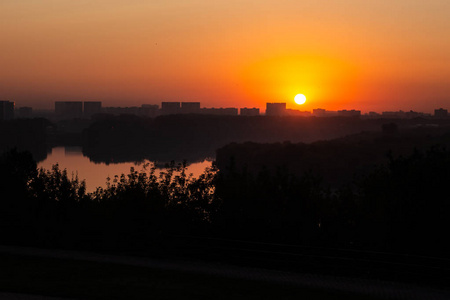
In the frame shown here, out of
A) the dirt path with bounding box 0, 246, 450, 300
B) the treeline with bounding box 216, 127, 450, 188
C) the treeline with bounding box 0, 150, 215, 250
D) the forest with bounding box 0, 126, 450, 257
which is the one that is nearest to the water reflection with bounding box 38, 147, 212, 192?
the treeline with bounding box 216, 127, 450, 188

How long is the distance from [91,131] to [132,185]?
169467 mm

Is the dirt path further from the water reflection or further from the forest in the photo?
the water reflection

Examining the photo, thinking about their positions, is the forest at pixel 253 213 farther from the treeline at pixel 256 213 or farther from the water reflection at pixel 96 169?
the water reflection at pixel 96 169

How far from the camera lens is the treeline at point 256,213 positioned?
61.7ft

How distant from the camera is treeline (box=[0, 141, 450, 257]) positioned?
18812 millimetres

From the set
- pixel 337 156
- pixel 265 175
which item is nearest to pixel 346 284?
pixel 265 175

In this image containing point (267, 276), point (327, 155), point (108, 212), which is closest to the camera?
point (267, 276)

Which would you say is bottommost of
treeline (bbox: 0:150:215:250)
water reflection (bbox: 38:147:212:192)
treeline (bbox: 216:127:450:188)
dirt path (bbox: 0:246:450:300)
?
water reflection (bbox: 38:147:212:192)

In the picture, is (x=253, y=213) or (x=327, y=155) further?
(x=327, y=155)

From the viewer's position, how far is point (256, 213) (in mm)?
19750

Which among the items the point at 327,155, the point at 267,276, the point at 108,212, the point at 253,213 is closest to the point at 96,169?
the point at 327,155

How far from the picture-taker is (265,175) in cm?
2102

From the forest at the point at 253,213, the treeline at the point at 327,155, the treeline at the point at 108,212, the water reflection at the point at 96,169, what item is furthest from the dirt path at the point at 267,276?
the treeline at the point at 327,155

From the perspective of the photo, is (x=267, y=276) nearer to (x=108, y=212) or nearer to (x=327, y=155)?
(x=108, y=212)
